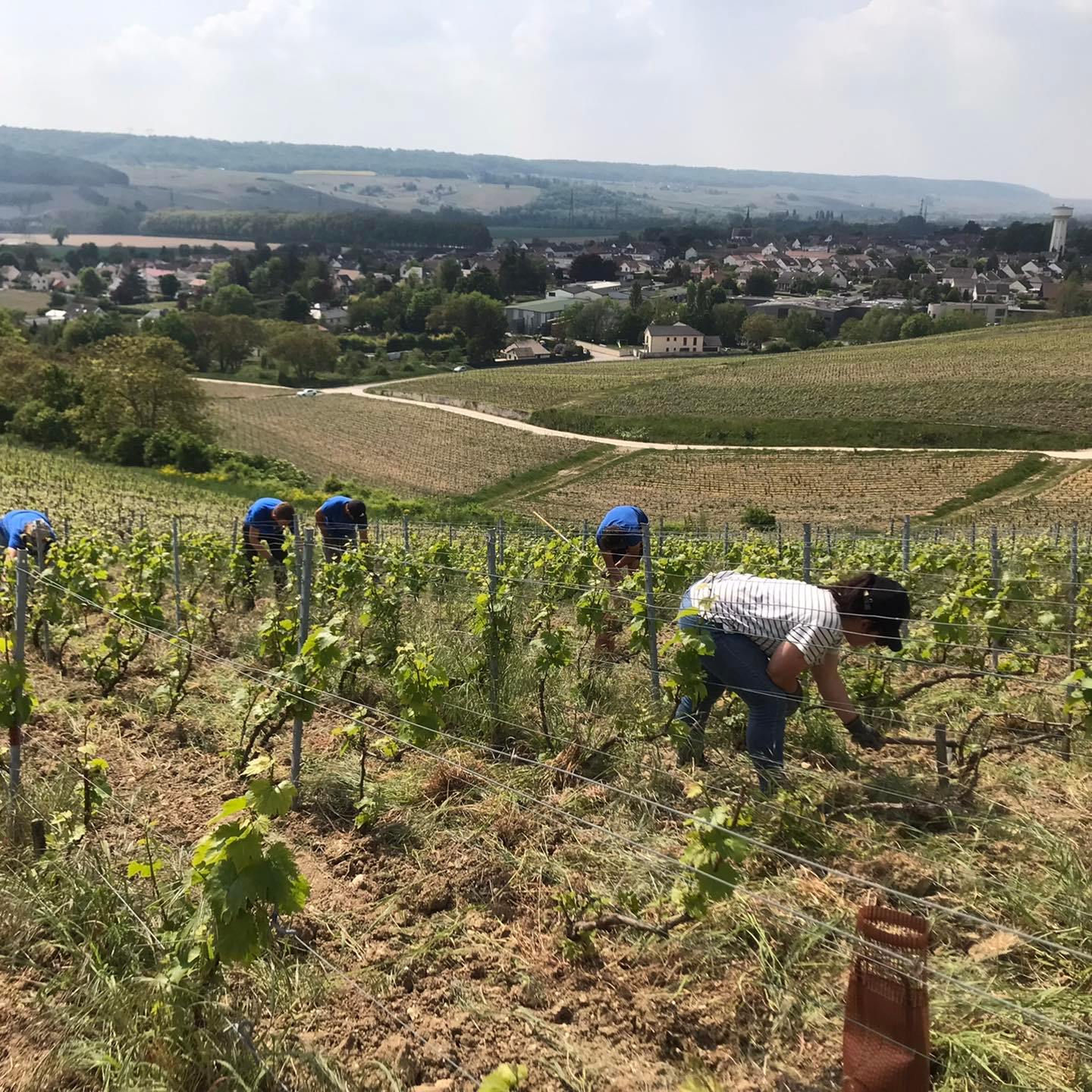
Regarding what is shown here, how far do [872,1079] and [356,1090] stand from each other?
1.54 meters

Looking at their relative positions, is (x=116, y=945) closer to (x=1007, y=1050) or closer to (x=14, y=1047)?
(x=14, y=1047)

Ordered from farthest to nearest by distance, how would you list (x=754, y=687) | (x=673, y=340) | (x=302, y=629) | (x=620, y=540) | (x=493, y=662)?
(x=673, y=340) → (x=620, y=540) → (x=493, y=662) → (x=302, y=629) → (x=754, y=687)

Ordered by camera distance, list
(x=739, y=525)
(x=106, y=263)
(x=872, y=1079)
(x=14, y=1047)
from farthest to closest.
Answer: (x=106, y=263) → (x=739, y=525) → (x=14, y=1047) → (x=872, y=1079)

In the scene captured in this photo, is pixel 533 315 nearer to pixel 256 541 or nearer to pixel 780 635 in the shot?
pixel 256 541

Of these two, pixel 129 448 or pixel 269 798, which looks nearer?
pixel 269 798

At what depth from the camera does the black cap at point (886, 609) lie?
4.01m

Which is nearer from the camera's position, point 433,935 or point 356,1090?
point 356,1090

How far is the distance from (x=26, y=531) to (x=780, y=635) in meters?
6.15

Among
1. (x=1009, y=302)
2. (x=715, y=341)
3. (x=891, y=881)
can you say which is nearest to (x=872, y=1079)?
(x=891, y=881)

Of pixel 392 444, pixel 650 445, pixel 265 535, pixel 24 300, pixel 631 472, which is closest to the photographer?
pixel 265 535

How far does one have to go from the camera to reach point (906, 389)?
5475 cm

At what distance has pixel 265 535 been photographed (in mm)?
8992

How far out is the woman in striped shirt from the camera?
159 inches

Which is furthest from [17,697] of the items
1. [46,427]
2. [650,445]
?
[46,427]
